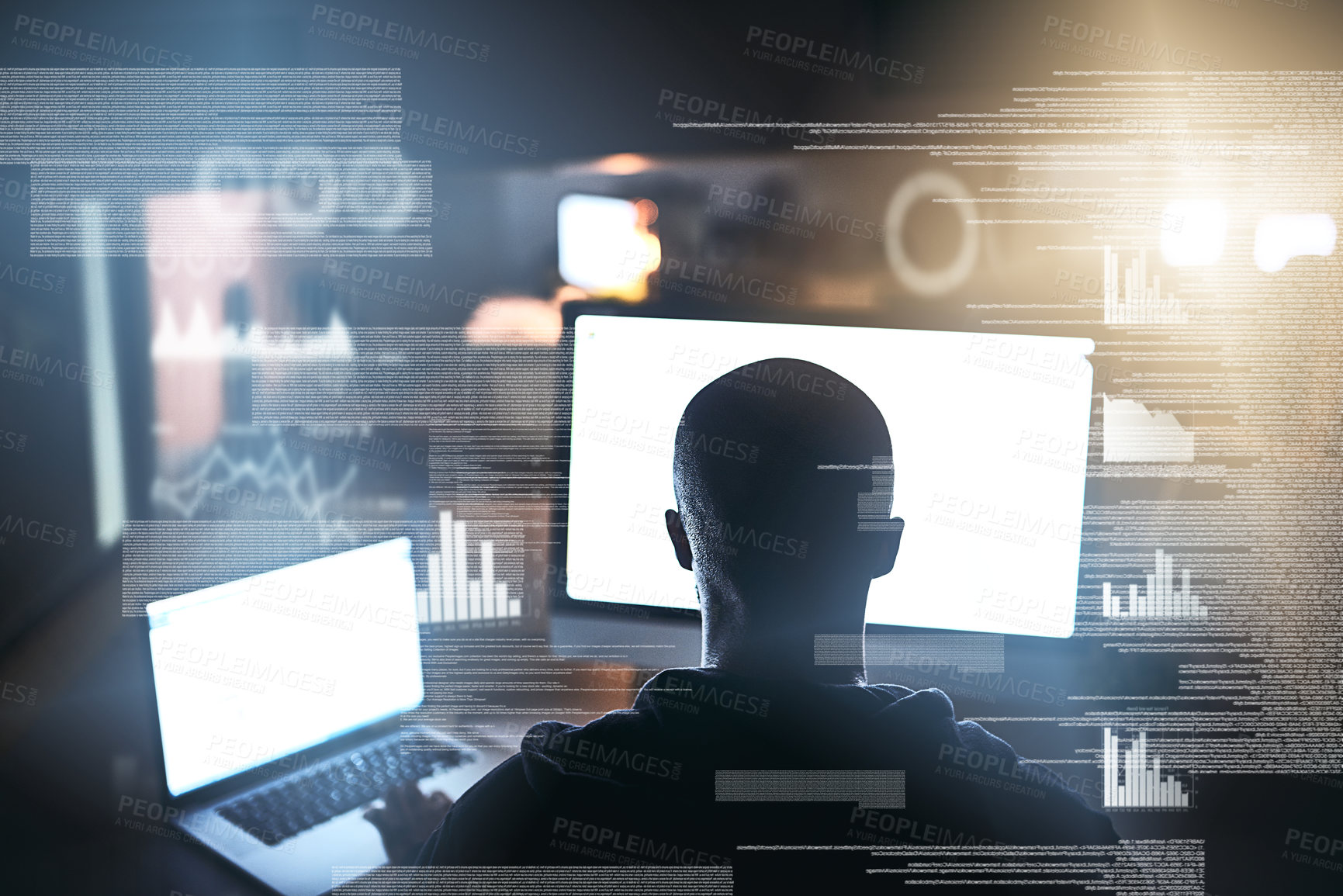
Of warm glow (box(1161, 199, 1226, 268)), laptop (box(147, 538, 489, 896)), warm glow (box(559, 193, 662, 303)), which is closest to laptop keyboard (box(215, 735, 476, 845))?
laptop (box(147, 538, 489, 896))

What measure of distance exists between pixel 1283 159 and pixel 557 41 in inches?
43.0

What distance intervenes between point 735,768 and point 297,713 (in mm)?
635

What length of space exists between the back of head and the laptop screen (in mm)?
519

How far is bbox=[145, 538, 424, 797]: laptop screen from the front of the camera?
98cm

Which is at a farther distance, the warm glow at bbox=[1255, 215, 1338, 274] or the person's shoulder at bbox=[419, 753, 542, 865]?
the warm glow at bbox=[1255, 215, 1338, 274]

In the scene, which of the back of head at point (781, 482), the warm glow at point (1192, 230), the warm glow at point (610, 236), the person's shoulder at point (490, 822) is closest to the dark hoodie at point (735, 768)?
the person's shoulder at point (490, 822)

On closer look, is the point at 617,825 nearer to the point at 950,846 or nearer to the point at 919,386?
the point at 950,846

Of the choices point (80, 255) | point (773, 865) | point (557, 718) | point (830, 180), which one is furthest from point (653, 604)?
point (80, 255)

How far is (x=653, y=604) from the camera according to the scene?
1.09 metres
